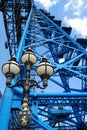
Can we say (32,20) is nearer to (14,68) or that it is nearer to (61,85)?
(61,85)

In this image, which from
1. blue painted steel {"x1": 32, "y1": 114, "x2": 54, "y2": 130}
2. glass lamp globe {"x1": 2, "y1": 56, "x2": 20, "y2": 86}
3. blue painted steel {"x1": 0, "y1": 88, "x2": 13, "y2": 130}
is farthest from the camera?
blue painted steel {"x1": 32, "y1": 114, "x2": 54, "y2": 130}

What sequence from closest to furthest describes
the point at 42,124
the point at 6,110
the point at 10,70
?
the point at 10,70 → the point at 6,110 → the point at 42,124

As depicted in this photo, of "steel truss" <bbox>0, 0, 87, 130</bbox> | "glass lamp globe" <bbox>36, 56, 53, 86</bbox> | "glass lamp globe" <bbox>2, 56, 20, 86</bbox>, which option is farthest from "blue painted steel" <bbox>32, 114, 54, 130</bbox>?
"glass lamp globe" <bbox>2, 56, 20, 86</bbox>

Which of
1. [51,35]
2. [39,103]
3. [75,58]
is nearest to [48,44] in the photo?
[51,35]

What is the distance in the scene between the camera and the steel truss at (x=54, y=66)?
19.6 meters

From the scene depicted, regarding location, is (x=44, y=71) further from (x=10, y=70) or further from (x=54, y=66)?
(x=54, y=66)

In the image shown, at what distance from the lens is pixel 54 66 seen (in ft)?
79.9

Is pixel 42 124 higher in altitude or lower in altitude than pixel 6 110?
lower

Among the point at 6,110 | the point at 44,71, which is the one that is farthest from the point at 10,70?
the point at 6,110

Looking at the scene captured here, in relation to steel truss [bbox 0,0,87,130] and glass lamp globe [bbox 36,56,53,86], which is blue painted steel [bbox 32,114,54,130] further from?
glass lamp globe [bbox 36,56,53,86]

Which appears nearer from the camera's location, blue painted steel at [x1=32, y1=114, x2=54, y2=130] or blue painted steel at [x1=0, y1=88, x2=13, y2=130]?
blue painted steel at [x1=0, y1=88, x2=13, y2=130]

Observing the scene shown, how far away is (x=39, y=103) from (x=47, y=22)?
15052mm

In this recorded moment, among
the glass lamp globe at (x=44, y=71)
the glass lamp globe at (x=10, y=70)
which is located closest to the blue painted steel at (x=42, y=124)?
the glass lamp globe at (x=44, y=71)

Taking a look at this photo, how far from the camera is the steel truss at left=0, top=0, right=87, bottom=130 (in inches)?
770
